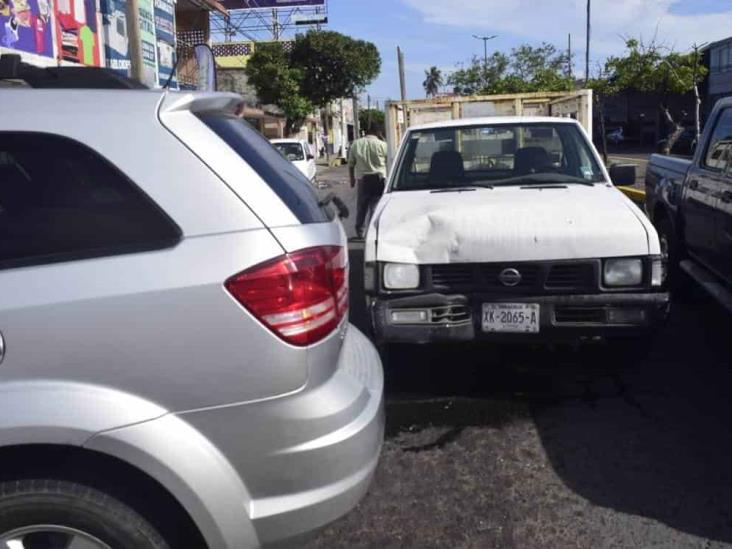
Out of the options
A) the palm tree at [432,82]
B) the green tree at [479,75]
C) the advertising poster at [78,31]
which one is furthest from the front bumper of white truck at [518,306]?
the palm tree at [432,82]

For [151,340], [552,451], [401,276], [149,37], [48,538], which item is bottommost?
[552,451]

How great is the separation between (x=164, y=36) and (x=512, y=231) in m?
18.3

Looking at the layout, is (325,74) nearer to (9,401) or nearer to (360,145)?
(360,145)

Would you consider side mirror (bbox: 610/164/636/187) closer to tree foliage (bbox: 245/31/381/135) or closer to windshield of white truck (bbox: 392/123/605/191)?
windshield of white truck (bbox: 392/123/605/191)

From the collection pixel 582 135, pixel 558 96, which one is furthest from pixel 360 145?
pixel 582 135

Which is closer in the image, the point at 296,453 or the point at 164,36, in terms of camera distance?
the point at 296,453

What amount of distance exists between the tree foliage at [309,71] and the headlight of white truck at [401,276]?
34.2 m

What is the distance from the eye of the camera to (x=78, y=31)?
48.1 ft

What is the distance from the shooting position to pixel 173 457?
2.13 metres

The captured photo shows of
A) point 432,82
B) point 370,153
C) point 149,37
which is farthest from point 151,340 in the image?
point 432,82

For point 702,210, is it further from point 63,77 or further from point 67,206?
point 67,206

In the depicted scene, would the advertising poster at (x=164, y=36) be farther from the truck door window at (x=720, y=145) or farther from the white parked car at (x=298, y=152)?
the truck door window at (x=720, y=145)

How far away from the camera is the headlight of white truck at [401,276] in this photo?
449 cm

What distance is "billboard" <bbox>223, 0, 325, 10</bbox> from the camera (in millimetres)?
45594
